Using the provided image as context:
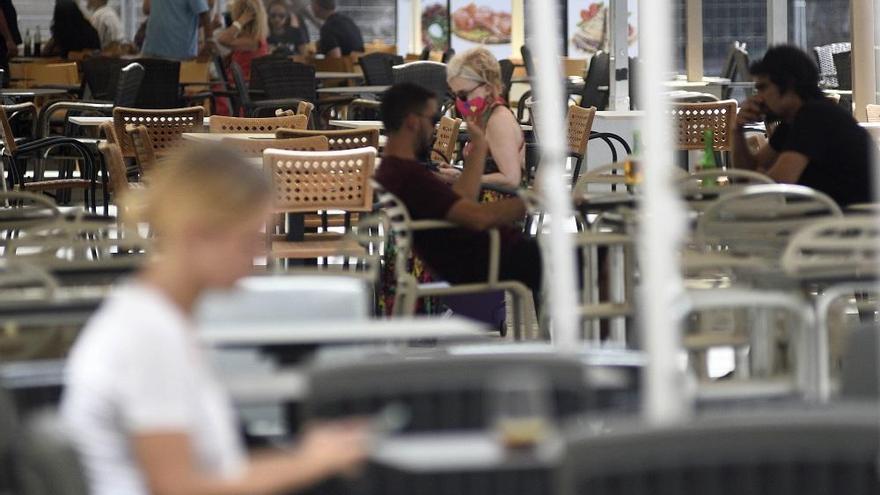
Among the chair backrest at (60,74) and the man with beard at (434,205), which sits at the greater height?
the chair backrest at (60,74)

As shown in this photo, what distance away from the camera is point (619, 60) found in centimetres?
1062

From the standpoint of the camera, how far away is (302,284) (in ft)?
9.61

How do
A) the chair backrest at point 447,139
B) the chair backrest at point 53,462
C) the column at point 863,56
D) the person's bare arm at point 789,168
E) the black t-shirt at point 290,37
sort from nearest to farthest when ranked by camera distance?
the chair backrest at point 53,462 < the person's bare arm at point 789,168 < the chair backrest at point 447,139 < the column at point 863,56 < the black t-shirt at point 290,37

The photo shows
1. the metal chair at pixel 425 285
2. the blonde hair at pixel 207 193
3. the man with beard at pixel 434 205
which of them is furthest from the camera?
the man with beard at pixel 434 205

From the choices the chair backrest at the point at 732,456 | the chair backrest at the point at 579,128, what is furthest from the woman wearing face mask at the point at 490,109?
the chair backrest at the point at 732,456

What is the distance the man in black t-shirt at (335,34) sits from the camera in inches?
577

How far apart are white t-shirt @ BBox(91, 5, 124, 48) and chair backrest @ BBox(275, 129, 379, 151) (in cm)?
748

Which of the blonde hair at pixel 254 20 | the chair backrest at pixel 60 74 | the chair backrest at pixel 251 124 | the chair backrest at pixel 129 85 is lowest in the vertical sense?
the chair backrest at pixel 251 124

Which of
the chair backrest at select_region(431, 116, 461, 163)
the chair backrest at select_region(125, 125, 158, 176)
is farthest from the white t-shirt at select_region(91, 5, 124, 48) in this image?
the chair backrest at select_region(431, 116, 461, 163)

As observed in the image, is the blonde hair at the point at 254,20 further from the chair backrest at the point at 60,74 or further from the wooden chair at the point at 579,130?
the wooden chair at the point at 579,130

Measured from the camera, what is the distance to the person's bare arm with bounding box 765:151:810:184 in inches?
201

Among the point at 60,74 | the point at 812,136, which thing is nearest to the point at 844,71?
the point at 60,74

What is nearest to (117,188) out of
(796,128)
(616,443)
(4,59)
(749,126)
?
(796,128)

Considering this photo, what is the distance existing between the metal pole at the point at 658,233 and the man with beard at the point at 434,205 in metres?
2.55
